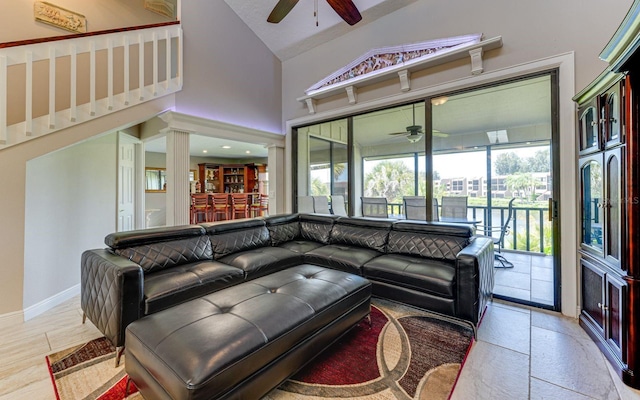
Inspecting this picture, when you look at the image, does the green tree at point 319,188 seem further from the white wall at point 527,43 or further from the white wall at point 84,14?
the white wall at point 84,14

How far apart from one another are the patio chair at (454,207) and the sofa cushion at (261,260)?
2411mm

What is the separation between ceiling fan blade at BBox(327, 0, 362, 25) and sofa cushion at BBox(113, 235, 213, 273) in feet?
8.95

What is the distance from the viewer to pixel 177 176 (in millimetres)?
3627

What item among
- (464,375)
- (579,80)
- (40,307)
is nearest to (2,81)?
(40,307)

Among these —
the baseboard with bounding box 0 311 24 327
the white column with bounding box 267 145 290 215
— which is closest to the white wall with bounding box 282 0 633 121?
the white column with bounding box 267 145 290 215

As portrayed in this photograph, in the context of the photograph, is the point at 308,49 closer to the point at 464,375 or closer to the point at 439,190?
the point at 439,190

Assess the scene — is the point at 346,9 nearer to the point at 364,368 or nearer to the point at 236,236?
the point at 236,236

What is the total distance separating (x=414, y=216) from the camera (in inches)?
146

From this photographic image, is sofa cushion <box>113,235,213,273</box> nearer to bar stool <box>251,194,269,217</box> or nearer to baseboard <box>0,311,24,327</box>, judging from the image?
baseboard <box>0,311,24,327</box>

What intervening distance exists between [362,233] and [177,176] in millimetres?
2629

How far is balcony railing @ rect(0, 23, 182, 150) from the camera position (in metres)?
2.43

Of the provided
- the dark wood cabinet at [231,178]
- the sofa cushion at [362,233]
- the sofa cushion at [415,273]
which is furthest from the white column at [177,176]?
the dark wood cabinet at [231,178]

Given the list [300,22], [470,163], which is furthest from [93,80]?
[470,163]

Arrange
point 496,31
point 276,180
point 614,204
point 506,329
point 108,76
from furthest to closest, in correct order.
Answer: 1. point 276,180
2. point 108,76
3. point 496,31
4. point 506,329
5. point 614,204
